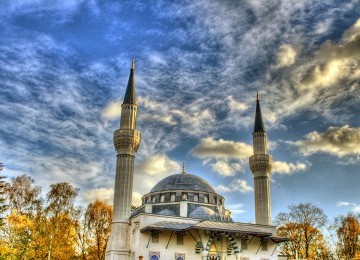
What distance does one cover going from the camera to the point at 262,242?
32562 millimetres

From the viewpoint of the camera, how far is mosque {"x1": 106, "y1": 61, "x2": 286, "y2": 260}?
96.0ft

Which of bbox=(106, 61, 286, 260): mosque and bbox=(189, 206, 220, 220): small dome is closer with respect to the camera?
bbox=(106, 61, 286, 260): mosque

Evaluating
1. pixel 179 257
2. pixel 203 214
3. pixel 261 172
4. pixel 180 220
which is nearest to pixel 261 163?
pixel 261 172

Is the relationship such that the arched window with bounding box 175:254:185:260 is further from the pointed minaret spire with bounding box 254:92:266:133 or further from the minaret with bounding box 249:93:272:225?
the pointed minaret spire with bounding box 254:92:266:133

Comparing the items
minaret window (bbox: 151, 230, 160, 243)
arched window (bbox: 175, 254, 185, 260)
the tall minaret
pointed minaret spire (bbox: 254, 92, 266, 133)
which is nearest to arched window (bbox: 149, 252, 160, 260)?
minaret window (bbox: 151, 230, 160, 243)

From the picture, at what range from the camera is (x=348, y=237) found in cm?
4112

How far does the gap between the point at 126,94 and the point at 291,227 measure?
22.4 metres

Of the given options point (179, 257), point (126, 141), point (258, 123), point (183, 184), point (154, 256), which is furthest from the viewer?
point (258, 123)

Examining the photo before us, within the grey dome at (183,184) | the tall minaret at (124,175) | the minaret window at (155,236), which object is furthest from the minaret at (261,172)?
the tall minaret at (124,175)

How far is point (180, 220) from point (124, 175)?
5745 millimetres

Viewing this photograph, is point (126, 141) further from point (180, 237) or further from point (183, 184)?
point (180, 237)

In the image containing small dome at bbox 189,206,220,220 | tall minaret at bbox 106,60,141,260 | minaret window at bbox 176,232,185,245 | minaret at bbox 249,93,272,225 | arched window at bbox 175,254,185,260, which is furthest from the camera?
minaret at bbox 249,93,272,225

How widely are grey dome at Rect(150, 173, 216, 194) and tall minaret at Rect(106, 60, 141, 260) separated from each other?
5.34 meters

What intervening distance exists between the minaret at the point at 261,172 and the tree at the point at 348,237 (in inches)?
378
